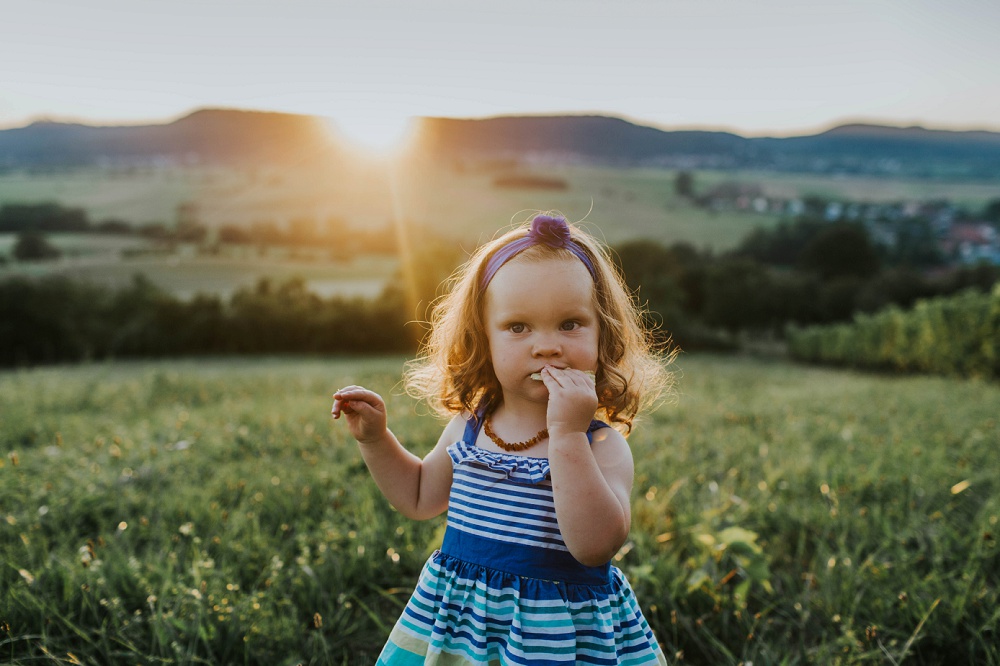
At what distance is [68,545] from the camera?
2.90 m

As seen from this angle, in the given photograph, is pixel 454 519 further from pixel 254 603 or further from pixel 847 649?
pixel 847 649

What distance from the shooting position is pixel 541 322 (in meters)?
1.79

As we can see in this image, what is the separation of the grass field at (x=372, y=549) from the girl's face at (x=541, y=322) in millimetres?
924

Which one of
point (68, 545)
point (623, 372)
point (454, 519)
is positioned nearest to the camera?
point (454, 519)

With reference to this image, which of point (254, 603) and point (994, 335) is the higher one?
point (254, 603)

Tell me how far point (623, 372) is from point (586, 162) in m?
53.7

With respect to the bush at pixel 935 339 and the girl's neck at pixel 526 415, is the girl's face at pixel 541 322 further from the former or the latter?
the bush at pixel 935 339

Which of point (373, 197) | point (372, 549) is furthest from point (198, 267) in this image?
point (372, 549)

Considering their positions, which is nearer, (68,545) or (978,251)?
(68,545)

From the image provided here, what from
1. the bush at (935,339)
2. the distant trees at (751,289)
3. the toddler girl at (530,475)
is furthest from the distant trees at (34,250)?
the toddler girl at (530,475)

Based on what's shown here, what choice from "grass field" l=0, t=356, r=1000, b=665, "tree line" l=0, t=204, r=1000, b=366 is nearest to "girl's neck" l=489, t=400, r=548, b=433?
"grass field" l=0, t=356, r=1000, b=665

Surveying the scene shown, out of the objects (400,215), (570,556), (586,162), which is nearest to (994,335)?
(570,556)

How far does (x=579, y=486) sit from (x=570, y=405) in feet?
0.65

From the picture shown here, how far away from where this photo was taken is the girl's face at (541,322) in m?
1.78
